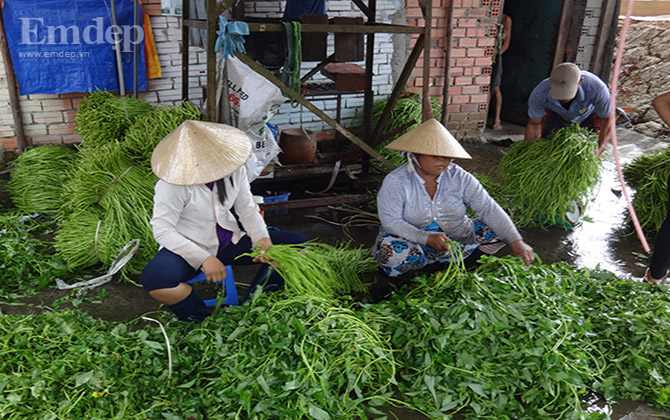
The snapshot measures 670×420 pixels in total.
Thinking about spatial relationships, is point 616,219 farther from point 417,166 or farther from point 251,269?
point 251,269

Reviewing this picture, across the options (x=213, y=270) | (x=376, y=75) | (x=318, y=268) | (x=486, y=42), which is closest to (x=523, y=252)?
(x=318, y=268)

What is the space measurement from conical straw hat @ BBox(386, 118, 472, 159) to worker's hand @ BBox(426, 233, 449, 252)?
437 millimetres

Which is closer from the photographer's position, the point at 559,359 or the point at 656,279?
the point at 559,359

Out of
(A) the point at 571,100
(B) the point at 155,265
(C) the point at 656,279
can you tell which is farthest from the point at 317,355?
(A) the point at 571,100

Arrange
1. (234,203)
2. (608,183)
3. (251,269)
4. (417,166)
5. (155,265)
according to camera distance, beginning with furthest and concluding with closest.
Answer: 1. (608,183)
2. (251,269)
3. (417,166)
4. (234,203)
5. (155,265)

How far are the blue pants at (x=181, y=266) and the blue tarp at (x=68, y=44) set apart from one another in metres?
2.85

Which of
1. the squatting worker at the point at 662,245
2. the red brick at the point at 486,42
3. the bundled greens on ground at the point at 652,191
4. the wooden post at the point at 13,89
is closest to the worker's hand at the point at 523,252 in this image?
the squatting worker at the point at 662,245

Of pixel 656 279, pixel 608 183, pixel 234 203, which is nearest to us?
pixel 234 203

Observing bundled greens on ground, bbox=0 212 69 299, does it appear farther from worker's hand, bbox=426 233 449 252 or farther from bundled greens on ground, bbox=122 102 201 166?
worker's hand, bbox=426 233 449 252

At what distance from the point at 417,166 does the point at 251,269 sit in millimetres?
1311

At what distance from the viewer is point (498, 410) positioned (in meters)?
2.16

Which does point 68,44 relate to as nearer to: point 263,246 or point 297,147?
point 297,147

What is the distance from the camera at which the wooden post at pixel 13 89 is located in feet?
14.9

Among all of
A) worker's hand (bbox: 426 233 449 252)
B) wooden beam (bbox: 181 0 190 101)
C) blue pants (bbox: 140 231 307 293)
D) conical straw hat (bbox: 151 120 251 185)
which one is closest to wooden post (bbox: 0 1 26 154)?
wooden beam (bbox: 181 0 190 101)
